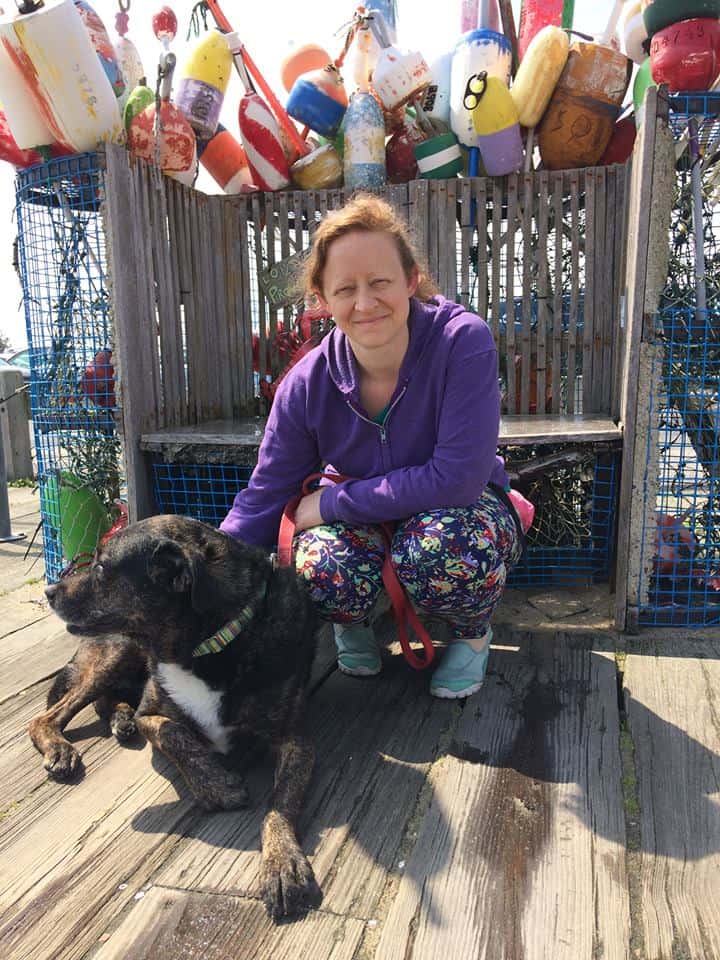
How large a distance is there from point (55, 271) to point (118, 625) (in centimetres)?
231

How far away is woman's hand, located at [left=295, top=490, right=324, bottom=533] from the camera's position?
99.5 inches

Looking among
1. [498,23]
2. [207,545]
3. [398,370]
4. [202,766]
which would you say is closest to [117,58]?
[498,23]

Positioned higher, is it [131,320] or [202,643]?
[131,320]

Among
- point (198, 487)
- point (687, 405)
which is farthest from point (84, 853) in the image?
point (687, 405)

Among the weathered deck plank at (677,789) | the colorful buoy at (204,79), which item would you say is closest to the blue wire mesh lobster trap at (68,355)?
the colorful buoy at (204,79)

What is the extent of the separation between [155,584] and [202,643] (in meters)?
0.22

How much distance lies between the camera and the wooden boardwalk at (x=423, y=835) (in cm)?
150

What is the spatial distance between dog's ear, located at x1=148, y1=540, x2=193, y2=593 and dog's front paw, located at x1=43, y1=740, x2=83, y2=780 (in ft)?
2.08

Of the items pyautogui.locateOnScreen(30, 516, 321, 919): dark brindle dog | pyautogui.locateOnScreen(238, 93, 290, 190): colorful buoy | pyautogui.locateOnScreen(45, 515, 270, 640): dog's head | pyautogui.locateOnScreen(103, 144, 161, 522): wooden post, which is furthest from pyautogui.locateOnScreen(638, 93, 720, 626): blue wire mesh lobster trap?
pyautogui.locateOnScreen(103, 144, 161, 522): wooden post

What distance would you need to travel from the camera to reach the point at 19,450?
8094 millimetres

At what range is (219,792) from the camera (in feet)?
6.51

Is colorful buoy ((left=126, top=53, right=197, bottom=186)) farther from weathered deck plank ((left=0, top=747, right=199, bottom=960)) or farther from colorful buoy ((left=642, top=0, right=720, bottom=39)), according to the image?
weathered deck plank ((left=0, top=747, right=199, bottom=960))

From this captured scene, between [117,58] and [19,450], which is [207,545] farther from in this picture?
[19,450]

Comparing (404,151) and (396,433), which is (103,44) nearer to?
(404,151)
